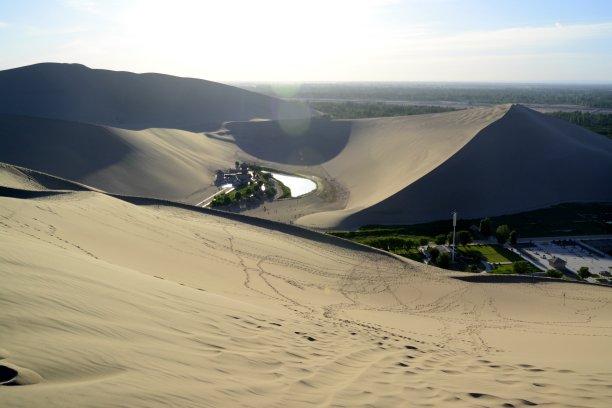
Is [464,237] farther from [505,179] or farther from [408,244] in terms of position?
[505,179]

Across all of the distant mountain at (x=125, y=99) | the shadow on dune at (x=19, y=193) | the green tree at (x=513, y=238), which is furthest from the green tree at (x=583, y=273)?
the distant mountain at (x=125, y=99)

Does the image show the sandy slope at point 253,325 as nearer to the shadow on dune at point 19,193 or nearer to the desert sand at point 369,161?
the shadow on dune at point 19,193

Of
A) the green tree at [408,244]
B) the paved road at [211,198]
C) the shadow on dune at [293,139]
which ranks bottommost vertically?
the green tree at [408,244]

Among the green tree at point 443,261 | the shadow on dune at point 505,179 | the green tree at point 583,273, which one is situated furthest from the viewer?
the shadow on dune at point 505,179

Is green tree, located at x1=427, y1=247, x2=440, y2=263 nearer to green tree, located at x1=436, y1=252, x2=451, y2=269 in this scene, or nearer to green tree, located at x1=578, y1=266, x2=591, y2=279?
green tree, located at x1=436, y1=252, x2=451, y2=269

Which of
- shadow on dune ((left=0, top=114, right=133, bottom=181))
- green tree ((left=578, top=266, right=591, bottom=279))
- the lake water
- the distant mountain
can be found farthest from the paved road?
the distant mountain
